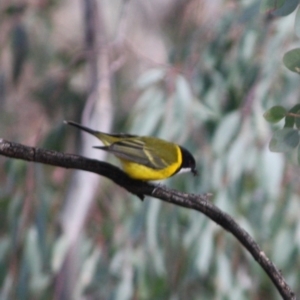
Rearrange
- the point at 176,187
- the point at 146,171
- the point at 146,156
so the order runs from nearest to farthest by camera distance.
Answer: the point at 146,171
the point at 146,156
the point at 176,187

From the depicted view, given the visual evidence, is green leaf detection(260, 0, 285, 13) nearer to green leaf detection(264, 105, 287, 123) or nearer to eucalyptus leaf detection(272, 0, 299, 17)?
eucalyptus leaf detection(272, 0, 299, 17)

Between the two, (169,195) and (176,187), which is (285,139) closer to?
(169,195)

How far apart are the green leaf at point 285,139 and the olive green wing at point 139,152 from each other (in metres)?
0.61

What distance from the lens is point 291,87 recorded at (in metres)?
2.82

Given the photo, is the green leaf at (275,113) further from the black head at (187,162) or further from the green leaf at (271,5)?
the black head at (187,162)

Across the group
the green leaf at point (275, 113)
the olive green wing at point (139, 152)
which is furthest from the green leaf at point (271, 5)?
the olive green wing at point (139, 152)

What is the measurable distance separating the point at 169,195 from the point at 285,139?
0.23 meters

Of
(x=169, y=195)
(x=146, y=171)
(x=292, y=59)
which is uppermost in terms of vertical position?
(x=292, y=59)

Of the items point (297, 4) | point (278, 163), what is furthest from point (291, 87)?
point (297, 4)

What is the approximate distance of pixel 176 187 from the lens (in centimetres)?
272

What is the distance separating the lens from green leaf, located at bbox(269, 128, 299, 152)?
1.21m

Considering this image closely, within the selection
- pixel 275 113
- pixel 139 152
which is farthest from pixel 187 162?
pixel 275 113

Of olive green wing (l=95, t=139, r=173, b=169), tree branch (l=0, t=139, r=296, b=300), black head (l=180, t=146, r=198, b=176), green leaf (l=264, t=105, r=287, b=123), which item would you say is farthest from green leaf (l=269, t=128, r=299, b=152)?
black head (l=180, t=146, r=198, b=176)

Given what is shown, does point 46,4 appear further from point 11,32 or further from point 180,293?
point 180,293
